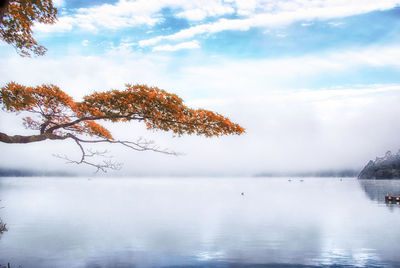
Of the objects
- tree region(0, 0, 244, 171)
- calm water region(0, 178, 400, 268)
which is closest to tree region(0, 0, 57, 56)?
tree region(0, 0, 244, 171)

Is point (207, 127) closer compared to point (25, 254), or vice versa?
point (207, 127)

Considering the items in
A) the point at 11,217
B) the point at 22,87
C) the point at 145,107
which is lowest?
the point at 11,217

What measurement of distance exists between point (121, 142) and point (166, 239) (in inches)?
789

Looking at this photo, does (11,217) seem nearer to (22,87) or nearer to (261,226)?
(261,226)

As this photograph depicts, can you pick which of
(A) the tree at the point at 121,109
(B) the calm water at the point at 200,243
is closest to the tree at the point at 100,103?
(A) the tree at the point at 121,109

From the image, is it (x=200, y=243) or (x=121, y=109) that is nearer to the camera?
(x=121, y=109)

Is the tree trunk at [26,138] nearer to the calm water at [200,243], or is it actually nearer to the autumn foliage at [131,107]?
the autumn foliage at [131,107]

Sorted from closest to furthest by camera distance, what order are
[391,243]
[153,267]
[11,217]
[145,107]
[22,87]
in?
[145,107] < [22,87] < [153,267] < [391,243] < [11,217]

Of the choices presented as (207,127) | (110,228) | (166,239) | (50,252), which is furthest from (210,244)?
(207,127)

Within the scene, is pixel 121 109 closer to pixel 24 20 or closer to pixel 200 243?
pixel 24 20

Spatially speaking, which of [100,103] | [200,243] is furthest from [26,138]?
[200,243]

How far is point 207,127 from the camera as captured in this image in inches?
559

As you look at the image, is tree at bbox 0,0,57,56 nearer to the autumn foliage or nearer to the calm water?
the autumn foliage

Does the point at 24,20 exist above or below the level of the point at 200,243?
above
